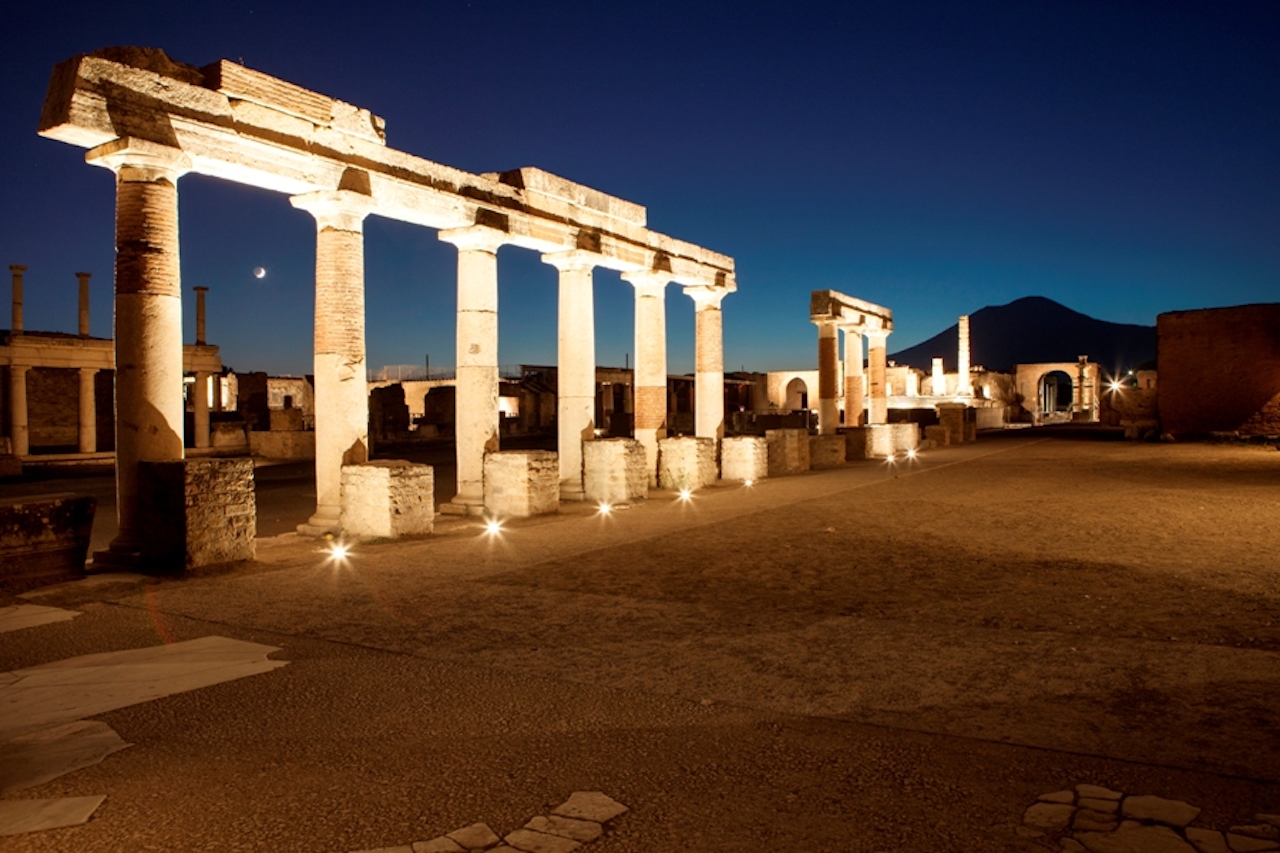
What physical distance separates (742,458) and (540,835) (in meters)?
14.3

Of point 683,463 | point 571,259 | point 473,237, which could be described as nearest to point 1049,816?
point 473,237

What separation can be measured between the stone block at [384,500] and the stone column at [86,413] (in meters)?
19.8

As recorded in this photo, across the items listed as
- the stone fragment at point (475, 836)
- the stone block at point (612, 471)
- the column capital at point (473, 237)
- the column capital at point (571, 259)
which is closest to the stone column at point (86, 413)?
the column capital at point (571, 259)

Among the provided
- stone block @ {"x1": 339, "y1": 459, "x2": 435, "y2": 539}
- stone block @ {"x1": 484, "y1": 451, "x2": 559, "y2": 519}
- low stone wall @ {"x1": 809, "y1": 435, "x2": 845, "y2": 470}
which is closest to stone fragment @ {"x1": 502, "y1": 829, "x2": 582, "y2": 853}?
stone block @ {"x1": 339, "y1": 459, "x2": 435, "y2": 539}

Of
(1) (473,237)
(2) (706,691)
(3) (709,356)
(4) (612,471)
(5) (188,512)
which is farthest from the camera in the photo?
(3) (709,356)

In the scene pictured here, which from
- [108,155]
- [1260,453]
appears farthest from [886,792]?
[1260,453]

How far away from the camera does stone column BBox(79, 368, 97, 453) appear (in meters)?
25.1

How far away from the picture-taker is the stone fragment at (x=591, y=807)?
3129mm

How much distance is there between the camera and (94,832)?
3.07 meters

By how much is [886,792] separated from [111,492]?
17.3 metres

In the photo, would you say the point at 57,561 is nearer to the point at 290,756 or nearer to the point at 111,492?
the point at 290,756

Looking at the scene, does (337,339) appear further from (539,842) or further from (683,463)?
(539,842)

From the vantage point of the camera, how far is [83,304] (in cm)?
2950

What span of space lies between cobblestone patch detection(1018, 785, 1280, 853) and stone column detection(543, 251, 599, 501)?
36.2 feet
